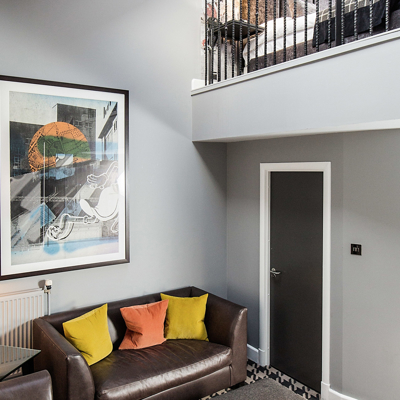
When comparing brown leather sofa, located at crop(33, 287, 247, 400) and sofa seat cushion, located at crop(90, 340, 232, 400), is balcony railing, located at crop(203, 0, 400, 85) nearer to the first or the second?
brown leather sofa, located at crop(33, 287, 247, 400)

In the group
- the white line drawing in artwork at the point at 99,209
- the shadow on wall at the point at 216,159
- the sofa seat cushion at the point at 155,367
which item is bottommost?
the sofa seat cushion at the point at 155,367

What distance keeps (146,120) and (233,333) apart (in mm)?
1941

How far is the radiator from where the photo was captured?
278cm

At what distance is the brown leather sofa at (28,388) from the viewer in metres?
2.02

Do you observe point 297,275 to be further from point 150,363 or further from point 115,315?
point 115,315

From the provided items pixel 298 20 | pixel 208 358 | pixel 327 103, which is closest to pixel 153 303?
pixel 208 358

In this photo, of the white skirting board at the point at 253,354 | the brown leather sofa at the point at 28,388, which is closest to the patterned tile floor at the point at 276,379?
the white skirting board at the point at 253,354

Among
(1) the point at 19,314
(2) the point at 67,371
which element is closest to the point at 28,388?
(2) the point at 67,371

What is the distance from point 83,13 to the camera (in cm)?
304

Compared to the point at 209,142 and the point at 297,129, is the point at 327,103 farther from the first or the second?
the point at 209,142

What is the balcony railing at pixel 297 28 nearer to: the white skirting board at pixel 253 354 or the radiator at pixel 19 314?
the radiator at pixel 19 314

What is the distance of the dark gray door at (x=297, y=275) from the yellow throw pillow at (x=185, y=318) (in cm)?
76

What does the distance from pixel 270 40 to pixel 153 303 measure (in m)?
2.45

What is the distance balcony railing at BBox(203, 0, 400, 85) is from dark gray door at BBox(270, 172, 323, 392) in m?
1.03
